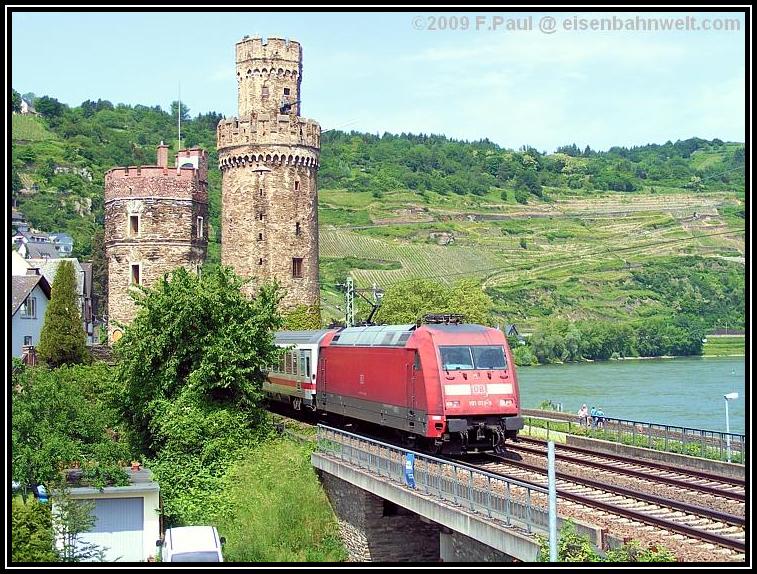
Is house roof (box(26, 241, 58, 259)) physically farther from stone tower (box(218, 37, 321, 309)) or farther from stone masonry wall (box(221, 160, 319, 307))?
stone masonry wall (box(221, 160, 319, 307))

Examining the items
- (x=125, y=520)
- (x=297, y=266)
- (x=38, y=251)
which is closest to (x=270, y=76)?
(x=297, y=266)

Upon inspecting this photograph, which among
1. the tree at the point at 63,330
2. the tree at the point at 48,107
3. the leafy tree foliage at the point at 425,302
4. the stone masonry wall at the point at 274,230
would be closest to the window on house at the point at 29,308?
the tree at the point at 63,330

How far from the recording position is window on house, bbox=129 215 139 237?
55.3 meters

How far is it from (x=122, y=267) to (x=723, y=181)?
13820 cm

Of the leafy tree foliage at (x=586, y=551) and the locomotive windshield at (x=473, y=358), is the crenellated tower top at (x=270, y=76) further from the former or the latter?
the leafy tree foliage at (x=586, y=551)

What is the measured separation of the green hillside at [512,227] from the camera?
13125 cm

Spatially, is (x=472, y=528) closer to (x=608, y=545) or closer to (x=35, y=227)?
(x=608, y=545)

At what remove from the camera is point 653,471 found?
23.0 meters

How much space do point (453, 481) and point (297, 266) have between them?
128 feet

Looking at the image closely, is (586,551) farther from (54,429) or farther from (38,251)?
(38,251)

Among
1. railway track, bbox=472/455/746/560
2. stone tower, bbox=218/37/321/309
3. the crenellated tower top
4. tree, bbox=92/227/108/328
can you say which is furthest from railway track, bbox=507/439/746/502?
tree, bbox=92/227/108/328

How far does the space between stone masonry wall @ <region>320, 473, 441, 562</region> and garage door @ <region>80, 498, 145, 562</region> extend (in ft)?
20.0

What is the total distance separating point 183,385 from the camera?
34.7 meters

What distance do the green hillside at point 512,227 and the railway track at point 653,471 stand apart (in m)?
72.4
